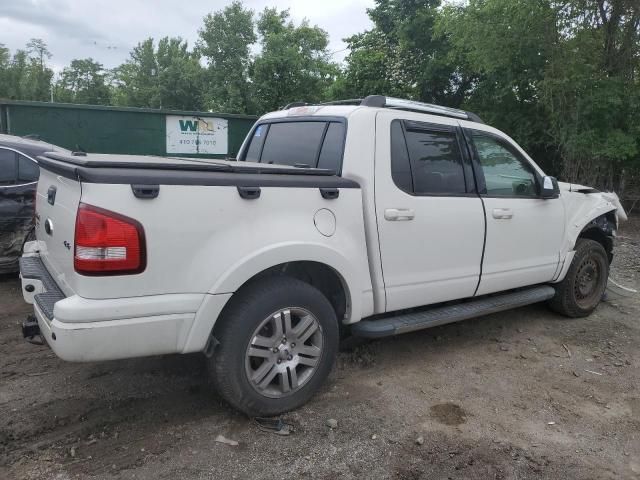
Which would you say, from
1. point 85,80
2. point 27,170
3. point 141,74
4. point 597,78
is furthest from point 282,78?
point 85,80

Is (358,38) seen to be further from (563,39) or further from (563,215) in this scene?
(563,215)

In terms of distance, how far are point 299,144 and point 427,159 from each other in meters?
0.96

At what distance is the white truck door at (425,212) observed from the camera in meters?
3.58

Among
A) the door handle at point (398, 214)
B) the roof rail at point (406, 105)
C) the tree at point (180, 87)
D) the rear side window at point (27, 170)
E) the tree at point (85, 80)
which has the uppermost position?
the tree at point (85, 80)

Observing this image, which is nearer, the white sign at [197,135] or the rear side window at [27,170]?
the rear side window at [27,170]

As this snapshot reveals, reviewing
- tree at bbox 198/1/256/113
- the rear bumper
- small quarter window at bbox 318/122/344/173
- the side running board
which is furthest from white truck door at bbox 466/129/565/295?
tree at bbox 198/1/256/113

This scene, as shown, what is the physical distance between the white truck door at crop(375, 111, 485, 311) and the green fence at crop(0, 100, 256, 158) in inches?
351

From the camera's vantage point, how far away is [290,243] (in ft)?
9.89

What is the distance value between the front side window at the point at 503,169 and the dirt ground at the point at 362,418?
136 cm

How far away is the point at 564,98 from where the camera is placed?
34.9 feet

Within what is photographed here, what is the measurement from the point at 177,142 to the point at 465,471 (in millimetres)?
10619

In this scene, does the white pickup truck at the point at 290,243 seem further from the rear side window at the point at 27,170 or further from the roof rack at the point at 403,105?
the rear side window at the point at 27,170

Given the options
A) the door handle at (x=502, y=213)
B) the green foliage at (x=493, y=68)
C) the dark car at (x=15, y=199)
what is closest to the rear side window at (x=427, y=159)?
the door handle at (x=502, y=213)

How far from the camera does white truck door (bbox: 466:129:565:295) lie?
4.27m
